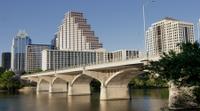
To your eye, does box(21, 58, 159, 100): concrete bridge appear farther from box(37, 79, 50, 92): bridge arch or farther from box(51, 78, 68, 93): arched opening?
box(37, 79, 50, 92): bridge arch

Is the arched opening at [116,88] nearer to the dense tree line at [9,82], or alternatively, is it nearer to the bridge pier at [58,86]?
the bridge pier at [58,86]

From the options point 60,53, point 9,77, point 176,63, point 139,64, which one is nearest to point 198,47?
point 176,63

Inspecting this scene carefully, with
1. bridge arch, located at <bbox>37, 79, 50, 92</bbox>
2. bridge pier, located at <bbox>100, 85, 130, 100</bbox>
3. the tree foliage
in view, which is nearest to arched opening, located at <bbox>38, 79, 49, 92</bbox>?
bridge arch, located at <bbox>37, 79, 50, 92</bbox>

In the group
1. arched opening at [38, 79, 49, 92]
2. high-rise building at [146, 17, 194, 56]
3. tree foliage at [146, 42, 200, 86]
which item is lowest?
arched opening at [38, 79, 49, 92]

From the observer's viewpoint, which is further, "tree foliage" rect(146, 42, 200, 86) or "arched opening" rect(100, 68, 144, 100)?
"arched opening" rect(100, 68, 144, 100)

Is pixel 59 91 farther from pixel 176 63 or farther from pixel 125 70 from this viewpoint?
pixel 176 63

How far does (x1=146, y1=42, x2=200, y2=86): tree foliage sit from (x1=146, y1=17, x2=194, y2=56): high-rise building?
120 feet

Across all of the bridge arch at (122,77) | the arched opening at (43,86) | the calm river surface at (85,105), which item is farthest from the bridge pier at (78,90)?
the arched opening at (43,86)

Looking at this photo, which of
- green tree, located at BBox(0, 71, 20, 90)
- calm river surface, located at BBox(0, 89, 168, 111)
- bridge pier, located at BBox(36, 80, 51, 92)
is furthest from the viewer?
green tree, located at BBox(0, 71, 20, 90)

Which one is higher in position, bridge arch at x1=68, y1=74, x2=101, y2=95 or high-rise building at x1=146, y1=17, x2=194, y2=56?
high-rise building at x1=146, y1=17, x2=194, y2=56

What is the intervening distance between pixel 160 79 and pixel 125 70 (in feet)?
96.4

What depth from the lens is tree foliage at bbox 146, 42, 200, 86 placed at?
26359 millimetres

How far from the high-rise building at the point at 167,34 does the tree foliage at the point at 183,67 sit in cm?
3647

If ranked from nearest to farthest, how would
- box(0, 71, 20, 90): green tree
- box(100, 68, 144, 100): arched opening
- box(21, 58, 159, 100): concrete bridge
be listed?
box(21, 58, 159, 100): concrete bridge → box(100, 68, 144, 100): arched opening → box(0, 71, 20, 90): green tree
